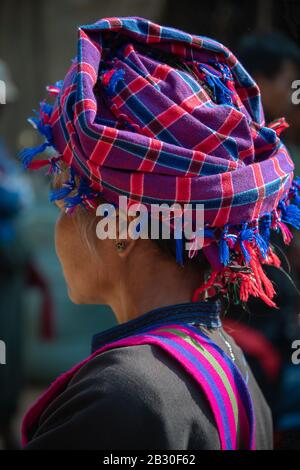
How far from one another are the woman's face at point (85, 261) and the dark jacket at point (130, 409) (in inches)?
10.1

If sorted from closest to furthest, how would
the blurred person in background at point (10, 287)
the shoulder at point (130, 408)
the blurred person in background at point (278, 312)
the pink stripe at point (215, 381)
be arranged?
1. the shoulder at point (130, 408)
2. the pink stripe at point (215, 381)
3. the blurred person in background at point (278, 312)
4. the blurred person in background at point (10, 287)

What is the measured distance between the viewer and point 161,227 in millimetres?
1504

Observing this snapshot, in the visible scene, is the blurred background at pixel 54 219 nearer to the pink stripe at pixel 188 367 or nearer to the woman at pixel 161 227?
the woman at pixel 161 227

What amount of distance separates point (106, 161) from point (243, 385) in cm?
58

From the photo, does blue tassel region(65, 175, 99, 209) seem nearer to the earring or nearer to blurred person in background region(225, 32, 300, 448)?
the earring

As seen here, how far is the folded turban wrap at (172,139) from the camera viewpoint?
1.42 metres

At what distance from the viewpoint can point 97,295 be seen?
5.52ft

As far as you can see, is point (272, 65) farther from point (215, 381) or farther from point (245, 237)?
point (215, 381)

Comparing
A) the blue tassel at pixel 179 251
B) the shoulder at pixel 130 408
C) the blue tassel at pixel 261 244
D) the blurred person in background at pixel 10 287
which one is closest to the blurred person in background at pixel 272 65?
the blue tassel at pixel 261 244

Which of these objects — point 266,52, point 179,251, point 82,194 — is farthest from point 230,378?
point 266,52

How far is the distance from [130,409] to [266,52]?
4.63 feet

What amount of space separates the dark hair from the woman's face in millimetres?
848

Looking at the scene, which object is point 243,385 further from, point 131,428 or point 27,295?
point 27,295

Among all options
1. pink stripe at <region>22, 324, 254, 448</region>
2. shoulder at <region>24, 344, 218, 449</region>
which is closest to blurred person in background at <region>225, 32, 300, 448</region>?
pink stripe at <region>22, 324, 254, 448</region>
